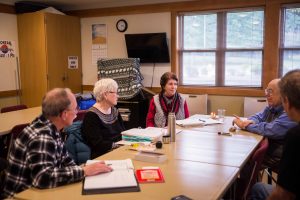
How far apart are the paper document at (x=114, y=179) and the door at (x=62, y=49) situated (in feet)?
14.1

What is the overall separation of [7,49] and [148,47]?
2.45 m

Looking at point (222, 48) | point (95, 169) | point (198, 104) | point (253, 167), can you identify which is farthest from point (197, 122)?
point (222, 48)

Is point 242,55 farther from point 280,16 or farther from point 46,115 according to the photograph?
point 46,115

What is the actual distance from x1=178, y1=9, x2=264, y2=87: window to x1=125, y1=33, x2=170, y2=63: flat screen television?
28 centimetres

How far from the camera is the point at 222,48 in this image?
530cm

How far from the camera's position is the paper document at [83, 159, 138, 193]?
170 centimetres

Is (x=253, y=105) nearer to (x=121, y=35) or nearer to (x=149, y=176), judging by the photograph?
(x=121, y=35)

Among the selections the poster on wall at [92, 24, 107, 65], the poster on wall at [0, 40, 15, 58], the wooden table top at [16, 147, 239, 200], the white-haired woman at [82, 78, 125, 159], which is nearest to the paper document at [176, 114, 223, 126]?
the white-haired woman at [82, 78, 125, 159]

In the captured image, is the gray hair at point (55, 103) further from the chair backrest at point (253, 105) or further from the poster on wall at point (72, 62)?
the poster on wall at point (72, 62)

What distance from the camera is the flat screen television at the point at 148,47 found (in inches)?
219

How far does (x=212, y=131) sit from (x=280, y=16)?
2.63 meters

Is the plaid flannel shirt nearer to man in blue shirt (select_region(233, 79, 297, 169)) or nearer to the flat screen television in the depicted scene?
man in blue shirt (select_region(233, 79, 297, 169))

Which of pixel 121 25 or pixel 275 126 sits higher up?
pixel 121 25

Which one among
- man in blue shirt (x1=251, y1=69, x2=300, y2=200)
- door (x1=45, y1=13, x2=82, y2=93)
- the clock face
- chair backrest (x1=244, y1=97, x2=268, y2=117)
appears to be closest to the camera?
man in blue shirt (x1=251, y1=69, x2=300, y2=200)
